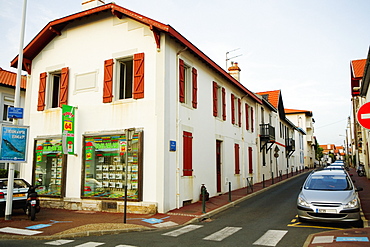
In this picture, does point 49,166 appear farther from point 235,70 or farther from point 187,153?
point 235,70

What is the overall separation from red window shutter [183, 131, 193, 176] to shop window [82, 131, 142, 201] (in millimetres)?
2016

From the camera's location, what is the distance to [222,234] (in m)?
8.24

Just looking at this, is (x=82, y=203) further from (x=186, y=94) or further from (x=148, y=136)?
(x=186, y=94)

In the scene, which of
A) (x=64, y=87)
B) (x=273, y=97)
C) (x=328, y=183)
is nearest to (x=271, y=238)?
(x=328, y=183)

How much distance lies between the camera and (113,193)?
12.2 meters

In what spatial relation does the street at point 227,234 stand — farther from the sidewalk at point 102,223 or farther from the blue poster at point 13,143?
the blue poster at point 13,143

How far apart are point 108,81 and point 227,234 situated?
307 inches

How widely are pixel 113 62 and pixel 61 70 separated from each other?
122 inches

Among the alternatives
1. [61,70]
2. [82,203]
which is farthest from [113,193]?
[61,70]

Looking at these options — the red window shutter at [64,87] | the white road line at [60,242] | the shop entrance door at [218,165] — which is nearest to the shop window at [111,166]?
the red window shutter at [64,87]

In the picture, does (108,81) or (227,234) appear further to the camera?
(108,81)

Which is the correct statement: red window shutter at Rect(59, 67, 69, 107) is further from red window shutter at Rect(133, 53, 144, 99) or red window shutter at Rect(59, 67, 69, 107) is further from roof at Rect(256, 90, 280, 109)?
roof at Rect(256, 90, 280, 109)

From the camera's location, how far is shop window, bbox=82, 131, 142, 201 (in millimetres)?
11742

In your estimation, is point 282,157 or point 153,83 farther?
point 282,157
